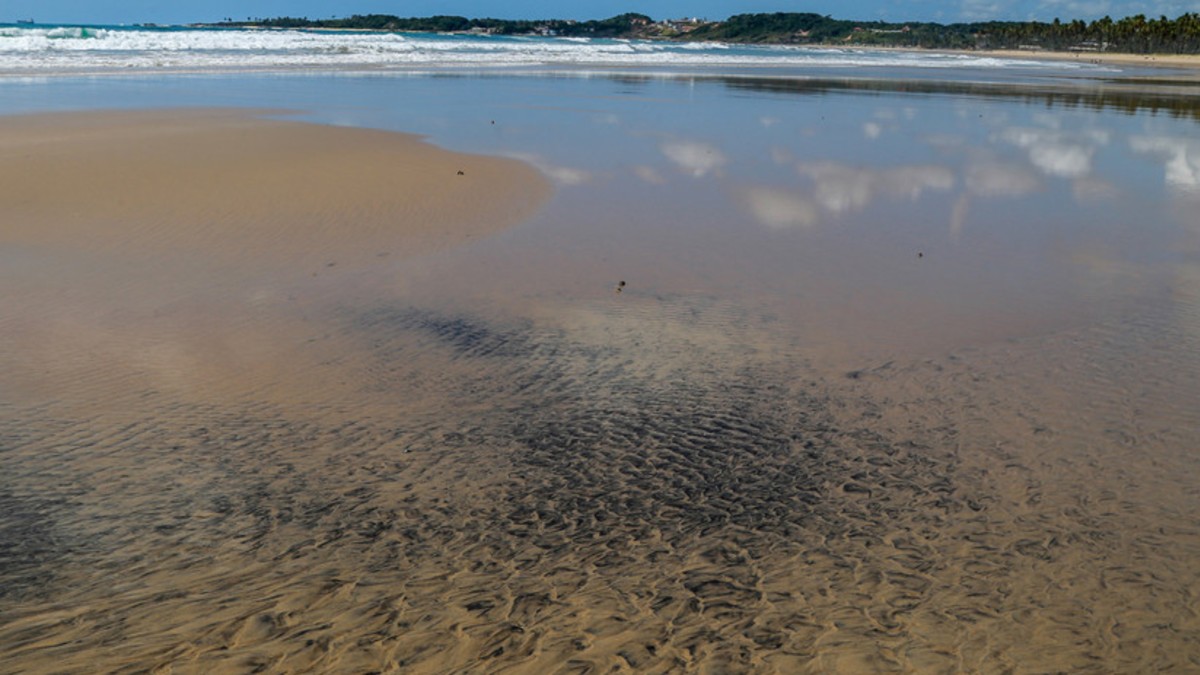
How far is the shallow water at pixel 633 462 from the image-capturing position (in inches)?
118

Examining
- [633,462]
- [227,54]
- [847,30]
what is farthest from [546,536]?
[847,30]

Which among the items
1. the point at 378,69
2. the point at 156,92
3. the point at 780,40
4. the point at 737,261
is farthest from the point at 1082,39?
the point at 737,261

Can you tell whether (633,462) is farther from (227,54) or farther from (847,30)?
(847,30)

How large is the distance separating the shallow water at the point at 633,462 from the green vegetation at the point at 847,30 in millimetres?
109300

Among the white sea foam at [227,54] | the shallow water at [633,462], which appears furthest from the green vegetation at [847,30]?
the shallow water at [633,462]

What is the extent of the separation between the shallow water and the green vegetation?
4303 inches

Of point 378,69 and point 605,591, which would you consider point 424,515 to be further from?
point 378,69

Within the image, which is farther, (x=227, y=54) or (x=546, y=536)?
(x=227, y=54)

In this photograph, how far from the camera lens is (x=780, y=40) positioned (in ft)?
467

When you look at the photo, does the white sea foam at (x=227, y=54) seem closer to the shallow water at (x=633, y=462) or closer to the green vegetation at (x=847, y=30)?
the shallow water at (x=633, y=462)

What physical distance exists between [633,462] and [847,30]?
168184 millimetres

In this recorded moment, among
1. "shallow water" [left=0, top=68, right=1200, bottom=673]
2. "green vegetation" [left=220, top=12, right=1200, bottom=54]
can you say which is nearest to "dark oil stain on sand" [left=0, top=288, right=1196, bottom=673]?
"shallow water" [left=0, top=68, right=1200, bottom=673]

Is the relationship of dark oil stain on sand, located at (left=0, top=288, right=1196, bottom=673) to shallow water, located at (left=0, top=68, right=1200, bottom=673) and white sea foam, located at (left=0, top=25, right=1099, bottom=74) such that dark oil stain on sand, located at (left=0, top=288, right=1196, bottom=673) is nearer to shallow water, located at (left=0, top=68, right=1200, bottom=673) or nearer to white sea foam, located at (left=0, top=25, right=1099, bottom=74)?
shallow water, located at (left=0, top=68, right=1200, bottom=673)

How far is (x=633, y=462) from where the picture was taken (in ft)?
13.8
